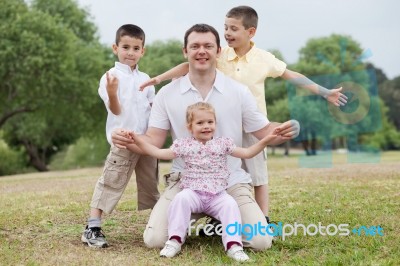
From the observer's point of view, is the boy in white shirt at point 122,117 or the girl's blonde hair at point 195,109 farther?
the boy in white shirt at point 122,117

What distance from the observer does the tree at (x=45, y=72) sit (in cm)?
2555

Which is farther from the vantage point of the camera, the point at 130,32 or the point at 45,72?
the point at 45,72

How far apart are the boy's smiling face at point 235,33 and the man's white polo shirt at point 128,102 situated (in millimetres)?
959

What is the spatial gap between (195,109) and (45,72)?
22.6 m

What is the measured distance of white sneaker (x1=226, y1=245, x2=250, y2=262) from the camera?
4407mm

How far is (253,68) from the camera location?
5.57 meters

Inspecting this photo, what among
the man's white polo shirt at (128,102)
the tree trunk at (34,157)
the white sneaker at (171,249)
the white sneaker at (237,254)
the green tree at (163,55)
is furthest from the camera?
the tree trunk at (34,157)

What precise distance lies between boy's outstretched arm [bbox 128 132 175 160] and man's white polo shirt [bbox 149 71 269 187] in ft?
0.92

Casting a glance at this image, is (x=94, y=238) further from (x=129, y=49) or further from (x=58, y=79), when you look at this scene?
(x=58, y=79)

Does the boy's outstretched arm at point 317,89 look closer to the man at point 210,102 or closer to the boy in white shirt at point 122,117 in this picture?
the man at point 210,102

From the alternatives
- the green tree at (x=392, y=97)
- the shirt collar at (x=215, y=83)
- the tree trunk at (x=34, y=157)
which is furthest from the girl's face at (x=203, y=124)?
the green tree at (x=392, y=97)

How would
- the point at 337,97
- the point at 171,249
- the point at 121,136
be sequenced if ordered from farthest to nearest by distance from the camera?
the point at 337,97
the point at 121,136
the point at 171,249

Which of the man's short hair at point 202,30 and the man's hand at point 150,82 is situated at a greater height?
the man's short hair at point 202,30

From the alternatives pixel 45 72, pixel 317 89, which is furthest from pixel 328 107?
pixel 45 72
